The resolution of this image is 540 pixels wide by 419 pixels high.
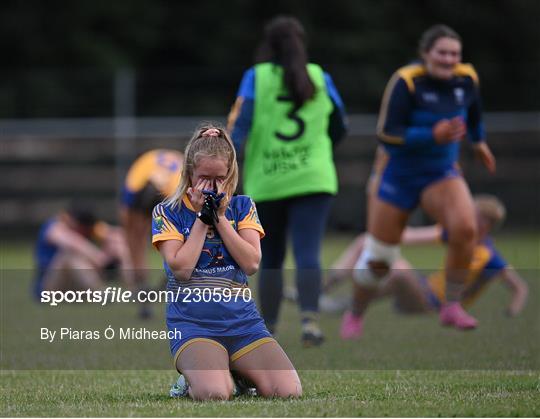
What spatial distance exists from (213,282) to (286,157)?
2.58 metres

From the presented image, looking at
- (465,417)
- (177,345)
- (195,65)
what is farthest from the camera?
(195,65)

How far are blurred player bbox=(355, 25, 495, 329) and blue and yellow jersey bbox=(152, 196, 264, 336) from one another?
9.46 feet

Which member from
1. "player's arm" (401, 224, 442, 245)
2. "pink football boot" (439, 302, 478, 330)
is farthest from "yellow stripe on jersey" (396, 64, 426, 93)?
"player's arm" (401, 224, 442, 245)

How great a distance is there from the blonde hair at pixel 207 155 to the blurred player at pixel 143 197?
193 inches

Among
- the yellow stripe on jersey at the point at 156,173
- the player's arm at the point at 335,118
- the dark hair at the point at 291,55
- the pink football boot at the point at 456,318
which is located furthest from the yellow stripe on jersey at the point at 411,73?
the yellow stripe on jersey at the point at 156,173

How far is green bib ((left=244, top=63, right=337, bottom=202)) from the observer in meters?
7.87

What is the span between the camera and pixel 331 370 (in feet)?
21.6

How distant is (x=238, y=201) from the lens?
18.5ft

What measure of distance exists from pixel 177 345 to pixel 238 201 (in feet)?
2.39

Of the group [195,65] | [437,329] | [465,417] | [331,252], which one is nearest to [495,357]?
[437,329]

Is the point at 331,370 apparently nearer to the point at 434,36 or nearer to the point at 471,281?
the point at 434,36

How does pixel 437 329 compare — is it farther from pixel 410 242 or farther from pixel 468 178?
pixel 468 178

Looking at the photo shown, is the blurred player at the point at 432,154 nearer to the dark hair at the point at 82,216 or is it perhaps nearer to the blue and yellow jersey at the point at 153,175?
the blue and yellow jersey at the point at 153,175

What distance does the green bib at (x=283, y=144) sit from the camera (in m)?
7.87
